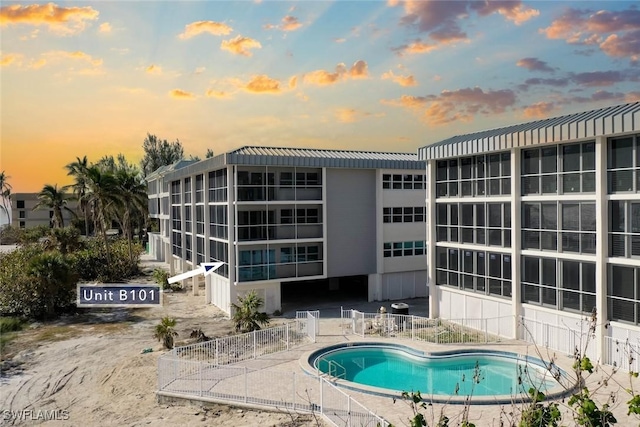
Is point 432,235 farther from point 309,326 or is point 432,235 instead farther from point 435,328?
point 309,326

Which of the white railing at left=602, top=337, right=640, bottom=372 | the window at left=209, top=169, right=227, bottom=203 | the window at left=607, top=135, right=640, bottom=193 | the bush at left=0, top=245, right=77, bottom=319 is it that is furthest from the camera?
the window at left=209, top=169, right=227, bottom=203

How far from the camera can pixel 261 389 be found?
699 inches

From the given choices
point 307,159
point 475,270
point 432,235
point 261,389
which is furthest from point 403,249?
point 261,389

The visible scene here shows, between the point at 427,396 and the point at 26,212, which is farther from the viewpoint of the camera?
the point at 26,212

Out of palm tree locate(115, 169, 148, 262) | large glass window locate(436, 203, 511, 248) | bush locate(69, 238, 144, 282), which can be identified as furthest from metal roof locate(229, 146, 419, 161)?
palm tree locate(115, 169, 148, 262)

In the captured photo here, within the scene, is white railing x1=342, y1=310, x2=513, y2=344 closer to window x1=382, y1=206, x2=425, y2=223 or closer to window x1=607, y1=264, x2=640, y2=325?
window x1=607, y1=264, x2=640, y2=325

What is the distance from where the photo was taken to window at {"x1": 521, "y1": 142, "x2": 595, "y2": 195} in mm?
19641

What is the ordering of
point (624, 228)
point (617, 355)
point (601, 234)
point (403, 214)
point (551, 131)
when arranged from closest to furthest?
point (624, 228) < point (617, 355) < point (601, 234) < point (551, 131) < point (403, 214)

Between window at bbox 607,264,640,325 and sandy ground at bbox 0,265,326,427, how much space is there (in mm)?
12335

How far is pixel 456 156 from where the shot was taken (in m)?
25.5

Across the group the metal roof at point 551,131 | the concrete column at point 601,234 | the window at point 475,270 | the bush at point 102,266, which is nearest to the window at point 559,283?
the concrete column at point 601,234

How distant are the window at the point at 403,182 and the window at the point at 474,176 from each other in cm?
668

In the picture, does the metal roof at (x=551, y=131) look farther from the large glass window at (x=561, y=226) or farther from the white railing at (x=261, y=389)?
the white railing at (x=261, y=389)

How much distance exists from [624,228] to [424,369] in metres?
9.50
